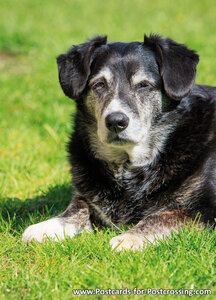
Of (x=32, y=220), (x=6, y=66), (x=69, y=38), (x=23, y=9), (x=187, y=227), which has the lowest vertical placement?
(x=32, y=220)

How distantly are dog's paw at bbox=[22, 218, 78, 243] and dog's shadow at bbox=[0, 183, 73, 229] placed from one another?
318mm

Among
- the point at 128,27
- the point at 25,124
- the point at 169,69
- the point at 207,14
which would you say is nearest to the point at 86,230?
the point at 169,69

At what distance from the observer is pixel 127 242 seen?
3230 mm

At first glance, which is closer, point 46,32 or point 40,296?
point 40,296

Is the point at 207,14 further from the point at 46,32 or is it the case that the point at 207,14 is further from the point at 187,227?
the point at 187,227

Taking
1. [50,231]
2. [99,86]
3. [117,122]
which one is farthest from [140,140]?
[50,231]

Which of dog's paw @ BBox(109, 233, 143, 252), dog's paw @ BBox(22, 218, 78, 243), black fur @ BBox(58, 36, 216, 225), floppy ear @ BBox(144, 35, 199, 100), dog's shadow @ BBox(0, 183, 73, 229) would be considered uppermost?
floppy ear @ BBox(144, 35, 199, 100)

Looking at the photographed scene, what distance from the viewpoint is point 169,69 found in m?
3.77

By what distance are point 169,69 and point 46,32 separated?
6.76 m

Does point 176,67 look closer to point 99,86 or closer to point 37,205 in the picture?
point 99,86

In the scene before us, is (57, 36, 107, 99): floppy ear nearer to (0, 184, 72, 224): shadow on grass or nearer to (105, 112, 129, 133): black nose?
(105, 112, 129, 133): black nose

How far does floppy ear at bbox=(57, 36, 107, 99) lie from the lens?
391cm

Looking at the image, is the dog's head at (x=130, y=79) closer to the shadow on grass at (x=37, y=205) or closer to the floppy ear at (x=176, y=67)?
the floppy ear at (x=176, y=67)

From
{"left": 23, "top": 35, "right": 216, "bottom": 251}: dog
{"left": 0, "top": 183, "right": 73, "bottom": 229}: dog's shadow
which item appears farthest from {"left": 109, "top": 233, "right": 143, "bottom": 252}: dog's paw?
{"left": 0, "top": 183, "right": 73, "bottom": 229}: dog's shadow
